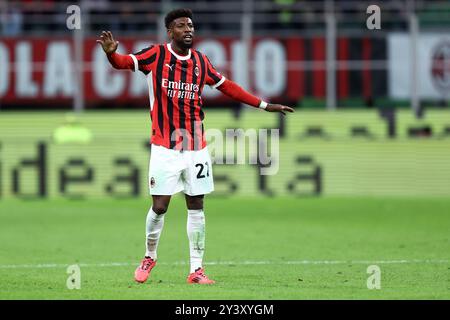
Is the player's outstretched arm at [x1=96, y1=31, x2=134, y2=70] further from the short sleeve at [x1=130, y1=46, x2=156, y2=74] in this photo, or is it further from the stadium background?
the stadium background

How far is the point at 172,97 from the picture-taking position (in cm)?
1024

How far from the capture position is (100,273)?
36.1ft

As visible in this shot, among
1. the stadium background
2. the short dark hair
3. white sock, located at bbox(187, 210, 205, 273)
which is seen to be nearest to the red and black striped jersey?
the short dark hair

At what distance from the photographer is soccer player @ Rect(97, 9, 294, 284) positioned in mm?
10195

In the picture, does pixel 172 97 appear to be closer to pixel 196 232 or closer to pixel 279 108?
pixel 279 108

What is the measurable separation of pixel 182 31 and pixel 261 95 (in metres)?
14.1

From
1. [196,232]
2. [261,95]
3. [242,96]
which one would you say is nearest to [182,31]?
[242,96]

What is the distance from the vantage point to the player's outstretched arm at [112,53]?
9789 mm

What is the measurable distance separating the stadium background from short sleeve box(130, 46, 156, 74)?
11.6 metres

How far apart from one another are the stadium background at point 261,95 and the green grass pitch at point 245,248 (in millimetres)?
653

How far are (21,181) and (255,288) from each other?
42.6ft

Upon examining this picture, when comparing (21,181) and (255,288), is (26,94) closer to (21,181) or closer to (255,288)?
(21,181)

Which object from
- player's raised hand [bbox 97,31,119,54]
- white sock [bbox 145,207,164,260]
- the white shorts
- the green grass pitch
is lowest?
the green grass pitch

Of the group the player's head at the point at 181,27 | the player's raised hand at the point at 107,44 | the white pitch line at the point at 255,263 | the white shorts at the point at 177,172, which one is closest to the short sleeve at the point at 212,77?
the player's head at the point at 181,27
